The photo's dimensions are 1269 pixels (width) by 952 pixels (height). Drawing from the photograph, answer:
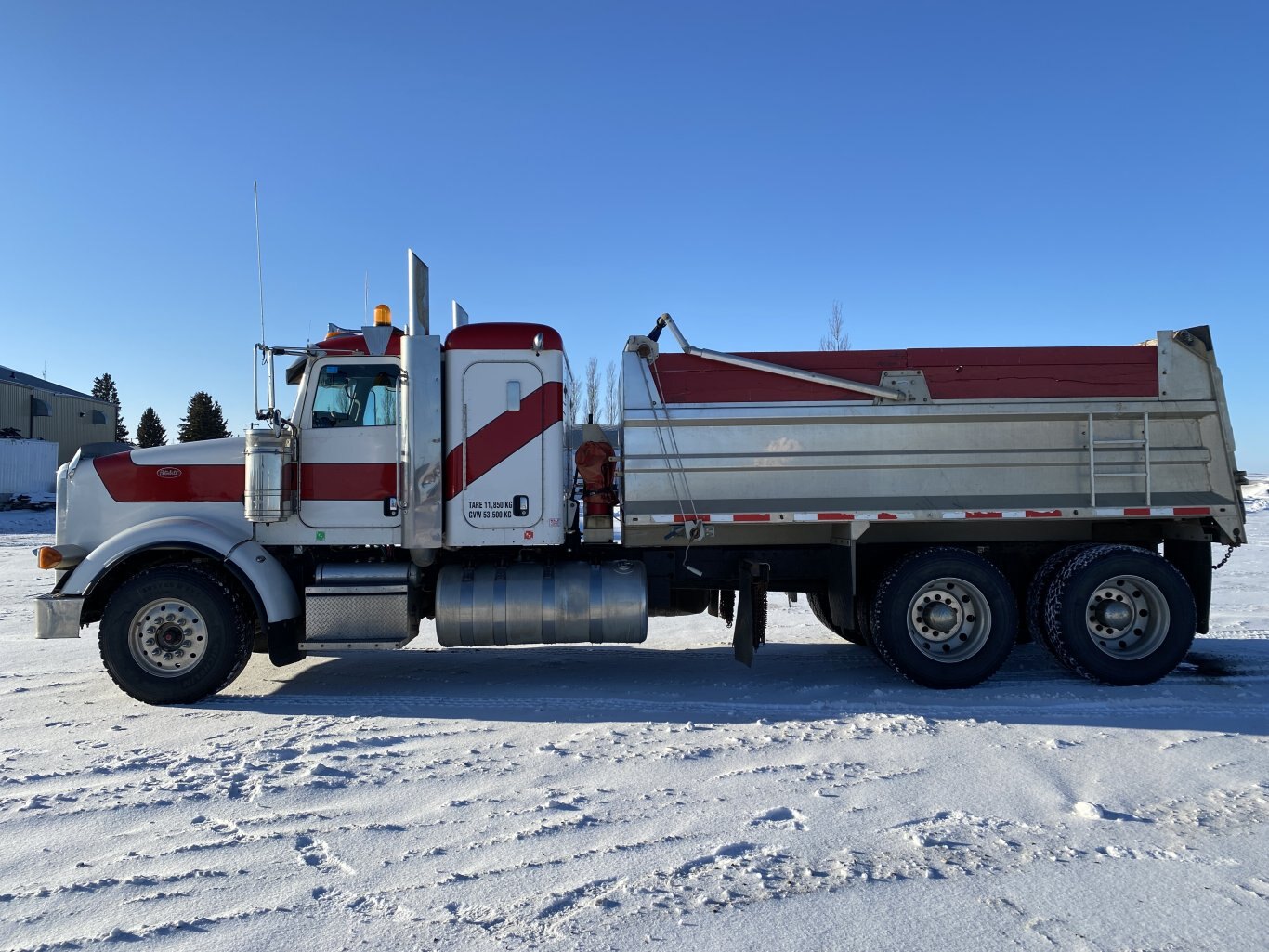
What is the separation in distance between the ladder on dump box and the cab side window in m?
5.58

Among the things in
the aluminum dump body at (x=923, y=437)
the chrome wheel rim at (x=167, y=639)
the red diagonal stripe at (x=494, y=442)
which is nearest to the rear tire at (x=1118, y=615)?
the aluminum dump body at (x=923, y=437)

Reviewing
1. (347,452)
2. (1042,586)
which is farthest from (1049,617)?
(347,452)

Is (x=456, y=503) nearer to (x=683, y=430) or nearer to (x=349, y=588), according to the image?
(x=349, y=588)

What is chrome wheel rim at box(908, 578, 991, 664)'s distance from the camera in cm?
648

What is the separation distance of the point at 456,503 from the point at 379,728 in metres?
1.88

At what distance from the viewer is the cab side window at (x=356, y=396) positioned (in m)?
6.56

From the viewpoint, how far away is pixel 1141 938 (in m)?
2.87

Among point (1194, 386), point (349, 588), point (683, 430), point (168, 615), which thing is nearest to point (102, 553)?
point (168, 615)

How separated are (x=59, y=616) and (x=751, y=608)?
5.29m

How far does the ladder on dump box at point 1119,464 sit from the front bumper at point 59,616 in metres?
7.87

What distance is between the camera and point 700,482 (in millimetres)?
6480

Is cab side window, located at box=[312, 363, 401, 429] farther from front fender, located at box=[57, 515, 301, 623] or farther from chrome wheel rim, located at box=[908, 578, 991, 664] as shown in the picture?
chrome wheel rim, located at box=[908, 578, 991, 664]

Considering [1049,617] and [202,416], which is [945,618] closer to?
[1049,617]

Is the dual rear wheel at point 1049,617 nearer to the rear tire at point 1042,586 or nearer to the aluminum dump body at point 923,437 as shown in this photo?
the rear tire at point 1042,586
